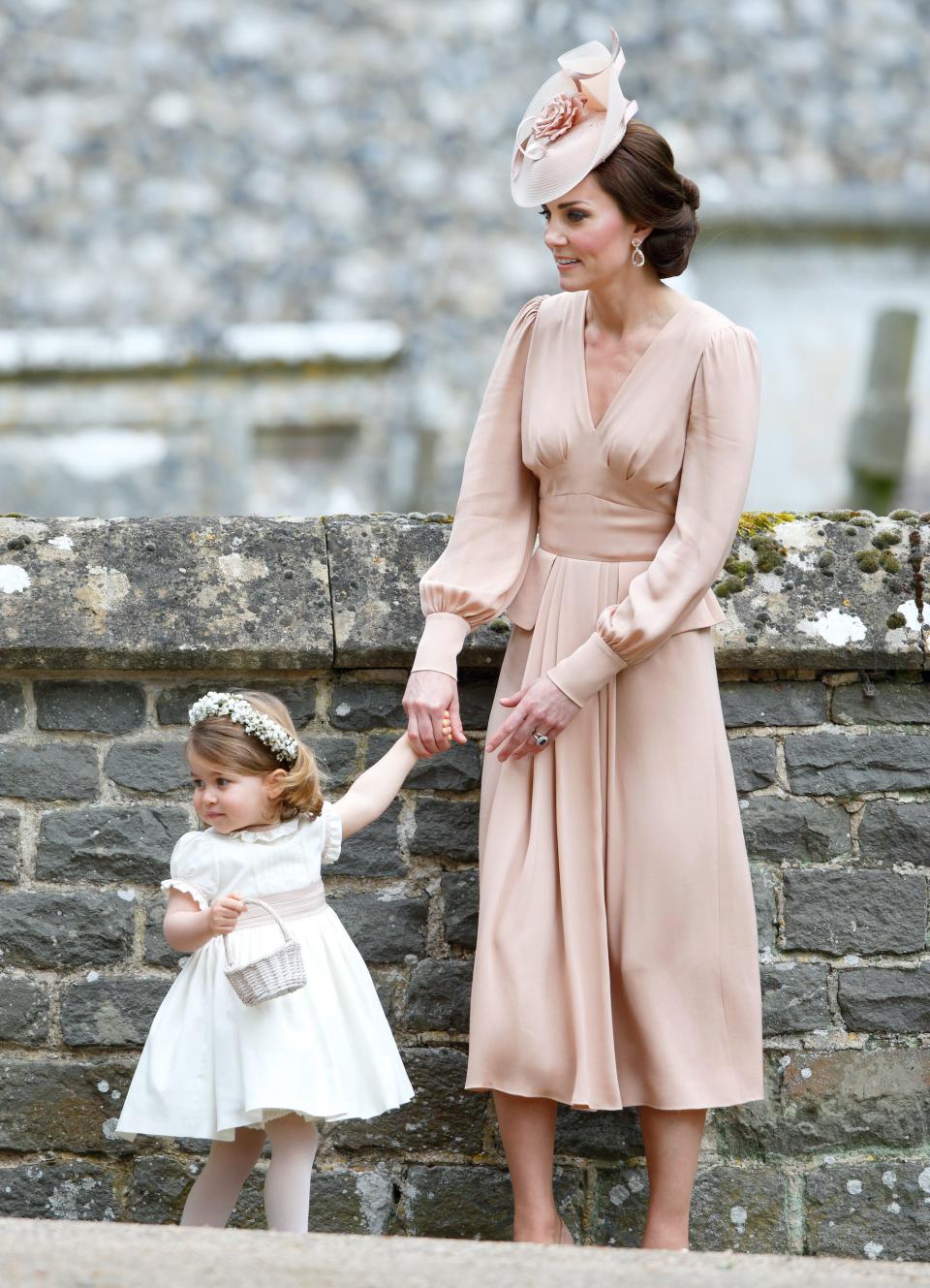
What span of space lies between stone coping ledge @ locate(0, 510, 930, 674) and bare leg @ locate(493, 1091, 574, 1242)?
842 mm

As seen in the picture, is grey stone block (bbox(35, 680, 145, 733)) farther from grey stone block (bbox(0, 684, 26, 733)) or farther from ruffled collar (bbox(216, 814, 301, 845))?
ruffled collar (bbox(216, 814, 301, 845))

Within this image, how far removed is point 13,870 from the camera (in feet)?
11.2

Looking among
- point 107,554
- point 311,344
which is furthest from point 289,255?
point 107,554

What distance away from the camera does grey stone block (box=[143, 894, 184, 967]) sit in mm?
3416

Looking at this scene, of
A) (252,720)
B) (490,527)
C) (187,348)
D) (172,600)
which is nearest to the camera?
(252,720)

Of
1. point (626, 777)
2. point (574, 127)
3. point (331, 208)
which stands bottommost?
point (626, 777)

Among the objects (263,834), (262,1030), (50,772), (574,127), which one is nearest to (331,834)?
(263,834)

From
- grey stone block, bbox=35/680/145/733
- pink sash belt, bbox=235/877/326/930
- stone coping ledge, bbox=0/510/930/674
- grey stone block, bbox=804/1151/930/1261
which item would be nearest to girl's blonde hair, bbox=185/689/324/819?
pink sash belt, bbox=235/877/326/930

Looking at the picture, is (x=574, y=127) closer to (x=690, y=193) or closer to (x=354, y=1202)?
(x=690, y=193)

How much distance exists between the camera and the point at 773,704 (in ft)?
11.3

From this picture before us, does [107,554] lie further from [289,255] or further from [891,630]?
[289,255]

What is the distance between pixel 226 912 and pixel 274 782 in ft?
0.83

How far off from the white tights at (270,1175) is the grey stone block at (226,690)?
804 millimetres

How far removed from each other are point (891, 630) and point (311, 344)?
9270 mm
